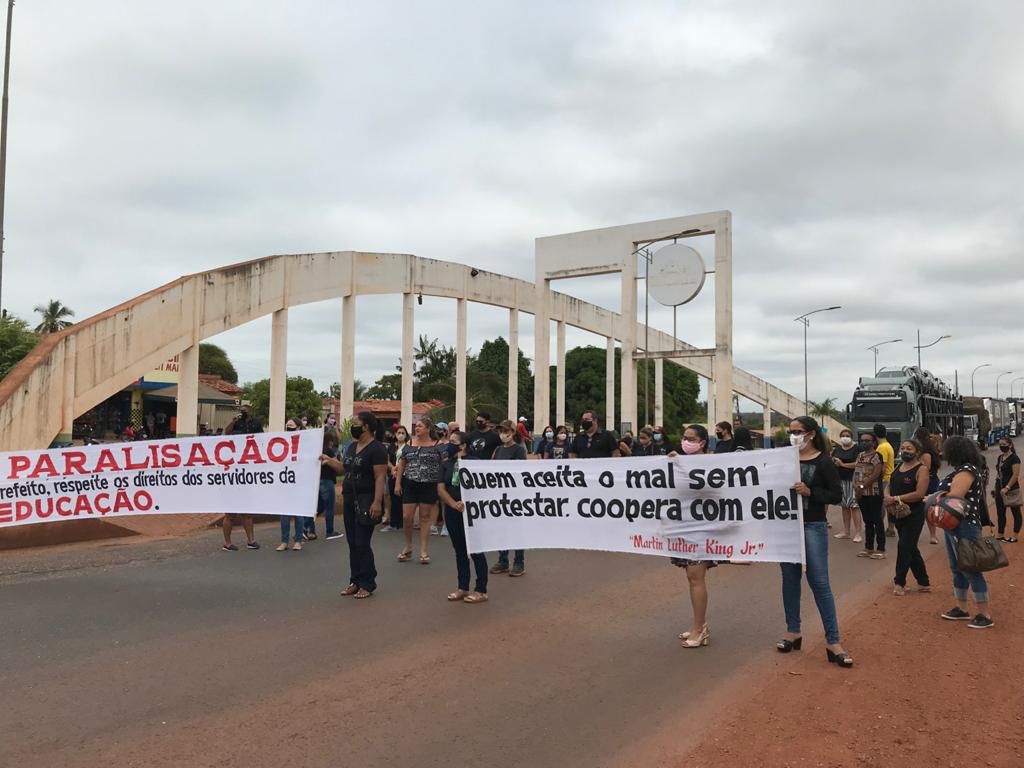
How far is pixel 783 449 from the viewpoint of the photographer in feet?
19.0

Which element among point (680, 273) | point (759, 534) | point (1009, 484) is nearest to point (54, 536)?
point (759, 534)

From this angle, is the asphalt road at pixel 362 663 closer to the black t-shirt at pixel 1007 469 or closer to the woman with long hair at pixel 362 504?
the woman with long hair at pixel 362 504

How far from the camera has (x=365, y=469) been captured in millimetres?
7234

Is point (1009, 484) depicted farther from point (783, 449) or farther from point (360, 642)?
point (360, 642)

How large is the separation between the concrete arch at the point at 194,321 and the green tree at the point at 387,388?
3179 cm

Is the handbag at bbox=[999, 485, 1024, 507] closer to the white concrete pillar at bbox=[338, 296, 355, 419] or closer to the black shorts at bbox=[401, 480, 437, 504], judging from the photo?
the black shorts at bbox=[401, 480, 437, 504]

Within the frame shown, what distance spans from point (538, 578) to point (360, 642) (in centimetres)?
296

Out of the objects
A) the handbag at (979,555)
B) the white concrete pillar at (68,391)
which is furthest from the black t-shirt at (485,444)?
the white concrete pillar at (68,391)

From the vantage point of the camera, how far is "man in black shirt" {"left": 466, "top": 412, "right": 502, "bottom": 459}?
852 cm

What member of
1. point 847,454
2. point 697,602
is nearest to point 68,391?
point 697,602

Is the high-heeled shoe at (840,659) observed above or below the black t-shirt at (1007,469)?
below

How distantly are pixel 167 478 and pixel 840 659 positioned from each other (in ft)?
23.6

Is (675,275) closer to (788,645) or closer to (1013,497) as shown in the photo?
(1013,497)

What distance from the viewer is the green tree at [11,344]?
21.5 metres
